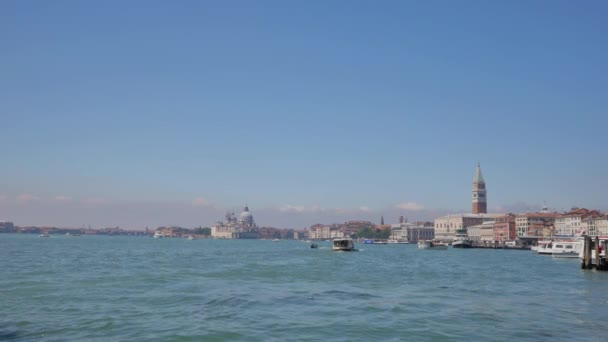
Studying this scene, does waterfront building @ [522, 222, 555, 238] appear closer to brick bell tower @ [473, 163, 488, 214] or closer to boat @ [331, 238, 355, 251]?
brick bell tower @ [473, 163, 488, 214]

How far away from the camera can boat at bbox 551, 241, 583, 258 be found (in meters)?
62.4

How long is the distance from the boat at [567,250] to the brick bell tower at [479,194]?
12228 centimetres

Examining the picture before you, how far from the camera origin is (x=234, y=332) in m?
15.8

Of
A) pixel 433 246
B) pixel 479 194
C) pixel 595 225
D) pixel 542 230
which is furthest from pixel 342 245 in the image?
pixel 479 194

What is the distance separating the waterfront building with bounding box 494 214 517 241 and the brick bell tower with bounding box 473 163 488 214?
40.2m

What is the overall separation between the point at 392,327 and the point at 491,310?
4.80 metres

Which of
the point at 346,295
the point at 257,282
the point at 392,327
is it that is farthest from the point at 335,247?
the point at 392,327

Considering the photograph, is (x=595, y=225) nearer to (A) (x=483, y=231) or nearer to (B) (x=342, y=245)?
(A) (x=483, y=231)

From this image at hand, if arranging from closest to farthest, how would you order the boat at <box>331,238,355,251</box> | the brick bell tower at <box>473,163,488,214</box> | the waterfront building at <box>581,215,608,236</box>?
the boat at <box>331,238,355,251</box> < the waterfront building at <box>581,215,608,236</box> < the brick bell tower at <box>473,163,488,214</box>

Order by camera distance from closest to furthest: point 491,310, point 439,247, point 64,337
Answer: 1. point 64,337
2. point 491,310
3. point 439,247

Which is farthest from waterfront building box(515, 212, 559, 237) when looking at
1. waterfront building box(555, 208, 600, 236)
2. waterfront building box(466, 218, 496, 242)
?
waterfront building box(466, 218, 496, 242)

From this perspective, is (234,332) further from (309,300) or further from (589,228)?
(589,228)

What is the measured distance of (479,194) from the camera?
18900 cm

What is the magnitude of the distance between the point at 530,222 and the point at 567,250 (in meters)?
75.2
